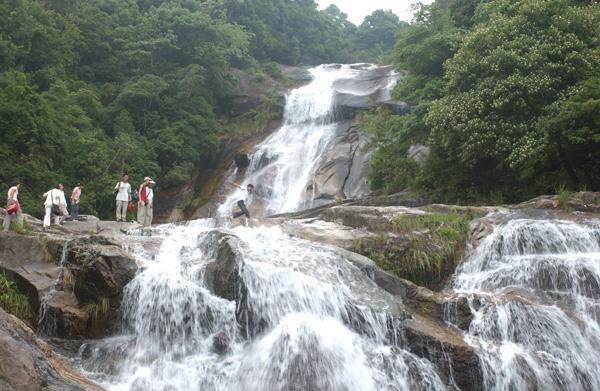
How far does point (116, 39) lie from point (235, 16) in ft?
46.8

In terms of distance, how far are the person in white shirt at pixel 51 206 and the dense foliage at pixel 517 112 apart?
1072cm

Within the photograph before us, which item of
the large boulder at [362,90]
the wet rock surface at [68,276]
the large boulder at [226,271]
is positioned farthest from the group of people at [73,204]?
the large boulder at [362,90]

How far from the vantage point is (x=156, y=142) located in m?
26.2

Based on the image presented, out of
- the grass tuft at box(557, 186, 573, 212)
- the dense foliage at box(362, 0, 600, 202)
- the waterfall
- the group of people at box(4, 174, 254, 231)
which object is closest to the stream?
the waterfall

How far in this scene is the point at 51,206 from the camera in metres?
14.3

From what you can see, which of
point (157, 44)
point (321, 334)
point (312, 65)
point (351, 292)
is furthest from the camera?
point (312, 65)

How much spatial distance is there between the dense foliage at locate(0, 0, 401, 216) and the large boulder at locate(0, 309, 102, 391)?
1340cm

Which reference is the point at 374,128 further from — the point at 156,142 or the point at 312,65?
the point at 312,65

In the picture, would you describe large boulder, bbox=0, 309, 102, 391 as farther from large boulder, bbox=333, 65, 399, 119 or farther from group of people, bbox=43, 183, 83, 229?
large boulder, bbox=333, 65, 399, 119

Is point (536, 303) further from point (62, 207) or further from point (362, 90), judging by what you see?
point (362, 90)

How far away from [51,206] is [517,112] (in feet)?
42.4

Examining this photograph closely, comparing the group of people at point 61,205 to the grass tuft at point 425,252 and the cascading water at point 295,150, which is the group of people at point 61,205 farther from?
the cascading water at point 295,150

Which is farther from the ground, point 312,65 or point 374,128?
point 312,65

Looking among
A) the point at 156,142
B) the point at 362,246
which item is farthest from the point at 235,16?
the point at 362,246
